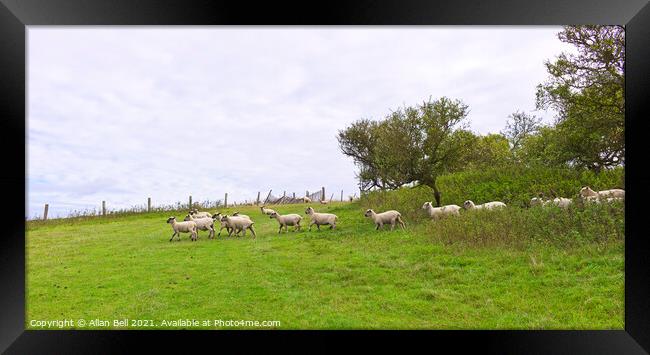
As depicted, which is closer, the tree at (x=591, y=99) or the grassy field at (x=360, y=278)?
the grassy field at (x=360, y=278)

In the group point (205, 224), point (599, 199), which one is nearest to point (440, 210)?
point (599, 199)

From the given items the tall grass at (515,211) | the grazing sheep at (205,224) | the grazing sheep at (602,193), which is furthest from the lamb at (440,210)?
the grazing sheep at (205,224)

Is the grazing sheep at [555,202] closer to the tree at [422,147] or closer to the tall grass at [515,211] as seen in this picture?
the tall grass at [515,211]

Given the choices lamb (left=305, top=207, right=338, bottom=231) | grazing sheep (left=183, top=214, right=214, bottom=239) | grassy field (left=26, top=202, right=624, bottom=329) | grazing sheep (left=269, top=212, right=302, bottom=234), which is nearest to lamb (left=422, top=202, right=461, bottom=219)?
grassy field (left=26, top=202, right=624, bottom=329)

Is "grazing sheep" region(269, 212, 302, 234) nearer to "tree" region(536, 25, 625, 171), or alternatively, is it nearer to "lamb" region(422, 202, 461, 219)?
"lamb" region(422, 202, 461, 219)

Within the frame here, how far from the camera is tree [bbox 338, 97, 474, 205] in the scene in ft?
32.3

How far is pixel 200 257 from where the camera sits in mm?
7199

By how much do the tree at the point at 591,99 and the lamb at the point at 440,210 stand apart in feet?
9.32

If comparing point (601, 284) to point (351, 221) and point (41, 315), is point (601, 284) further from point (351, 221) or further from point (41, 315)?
point (41, 315)

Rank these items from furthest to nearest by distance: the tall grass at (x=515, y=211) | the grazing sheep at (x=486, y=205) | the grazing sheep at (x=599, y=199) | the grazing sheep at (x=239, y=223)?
the grazing sheep at (x=239, y=223)
the grazing sheep at (x=486, y=205)
the grazing sheep at (x=599, y=199)
the tall grass at (x=515, y=211)

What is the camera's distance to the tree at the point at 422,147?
9.86 m
